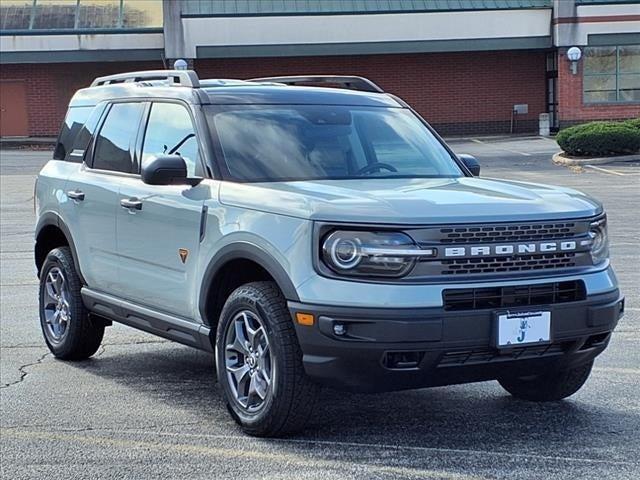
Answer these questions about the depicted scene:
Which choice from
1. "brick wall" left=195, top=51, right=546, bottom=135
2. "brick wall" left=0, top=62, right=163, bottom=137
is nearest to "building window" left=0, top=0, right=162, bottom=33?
"brick wall" left=0, top=62, right=163, bottom=137

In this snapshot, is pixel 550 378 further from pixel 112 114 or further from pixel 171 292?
pixel 112 114

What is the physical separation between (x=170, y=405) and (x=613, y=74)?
33077 millimetres

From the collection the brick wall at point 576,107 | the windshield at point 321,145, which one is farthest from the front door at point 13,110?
the windshield at point 321,145

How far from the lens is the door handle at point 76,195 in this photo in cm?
727

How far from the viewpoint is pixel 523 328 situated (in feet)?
16.7

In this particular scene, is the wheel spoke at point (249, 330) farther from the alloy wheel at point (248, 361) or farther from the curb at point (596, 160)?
the curb at point (596, 160)

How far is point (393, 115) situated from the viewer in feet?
22.8

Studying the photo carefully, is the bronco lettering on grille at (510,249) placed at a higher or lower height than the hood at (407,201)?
lower

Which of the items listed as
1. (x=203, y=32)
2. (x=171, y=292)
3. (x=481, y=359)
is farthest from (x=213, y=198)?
(x=203, y=32)

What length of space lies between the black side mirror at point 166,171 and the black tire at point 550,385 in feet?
7.14

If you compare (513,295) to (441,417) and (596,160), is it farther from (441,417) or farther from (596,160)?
(596,160)

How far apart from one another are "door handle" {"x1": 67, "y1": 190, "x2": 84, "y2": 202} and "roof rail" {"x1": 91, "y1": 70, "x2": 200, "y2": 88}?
935 mm

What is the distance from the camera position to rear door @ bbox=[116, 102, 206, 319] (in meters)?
6.04

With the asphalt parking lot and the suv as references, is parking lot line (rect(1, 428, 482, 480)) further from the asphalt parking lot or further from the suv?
the suv
